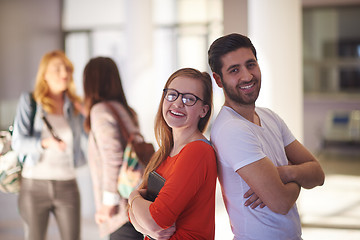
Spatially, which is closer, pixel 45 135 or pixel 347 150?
pixel 45 135

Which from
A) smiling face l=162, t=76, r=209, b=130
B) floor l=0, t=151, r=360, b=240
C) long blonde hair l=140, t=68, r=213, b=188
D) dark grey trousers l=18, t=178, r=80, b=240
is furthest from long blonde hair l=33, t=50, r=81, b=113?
floor l=0, t=151, r=360, b=240

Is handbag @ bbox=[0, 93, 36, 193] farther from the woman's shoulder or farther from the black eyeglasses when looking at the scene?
the woman's shoulder

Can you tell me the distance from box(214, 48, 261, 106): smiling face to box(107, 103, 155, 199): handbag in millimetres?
1107

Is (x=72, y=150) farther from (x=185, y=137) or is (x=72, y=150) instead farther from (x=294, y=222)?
(x=294, y=222)

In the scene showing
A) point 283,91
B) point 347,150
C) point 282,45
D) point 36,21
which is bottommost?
point 347,150

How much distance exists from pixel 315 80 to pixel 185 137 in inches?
419

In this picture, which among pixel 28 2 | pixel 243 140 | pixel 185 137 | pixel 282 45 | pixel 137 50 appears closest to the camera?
pixel 243 140

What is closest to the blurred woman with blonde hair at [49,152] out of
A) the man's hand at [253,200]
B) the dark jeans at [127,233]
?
the dark jeans at [127,233]

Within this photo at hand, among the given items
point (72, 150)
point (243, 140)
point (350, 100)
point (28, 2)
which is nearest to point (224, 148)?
point (243, 140)

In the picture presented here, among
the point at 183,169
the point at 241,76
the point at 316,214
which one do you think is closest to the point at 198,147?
the point at 183,169

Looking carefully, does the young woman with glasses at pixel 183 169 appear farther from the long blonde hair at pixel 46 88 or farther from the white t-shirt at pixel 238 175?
the long blonde hair at pixel 46 88

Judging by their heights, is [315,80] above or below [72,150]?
above

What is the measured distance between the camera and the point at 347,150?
11414 mm

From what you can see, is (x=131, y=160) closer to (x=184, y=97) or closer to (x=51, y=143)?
(x=51, y=143)
